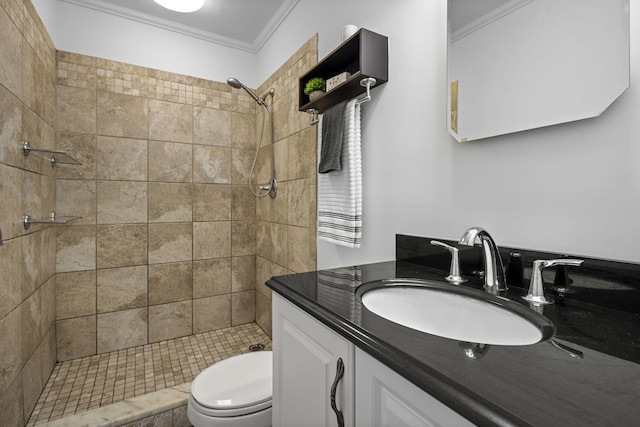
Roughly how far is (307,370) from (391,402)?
304 millimetres

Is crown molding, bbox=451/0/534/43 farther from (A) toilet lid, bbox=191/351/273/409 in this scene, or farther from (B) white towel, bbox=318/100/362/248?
(A) toilet lid, bbox=191/351/273/409

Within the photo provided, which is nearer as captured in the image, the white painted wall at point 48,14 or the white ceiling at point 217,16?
the white painted wall at point 48,14

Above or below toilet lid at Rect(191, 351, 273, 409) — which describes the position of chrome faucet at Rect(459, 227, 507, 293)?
above

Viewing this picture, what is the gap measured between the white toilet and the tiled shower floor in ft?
1.76

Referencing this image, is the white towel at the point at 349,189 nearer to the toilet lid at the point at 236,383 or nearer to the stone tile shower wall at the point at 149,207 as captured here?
the toilet lid at the point at 236,383

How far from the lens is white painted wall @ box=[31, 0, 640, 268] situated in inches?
28.4

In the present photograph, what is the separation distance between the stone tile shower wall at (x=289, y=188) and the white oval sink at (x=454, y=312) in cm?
101

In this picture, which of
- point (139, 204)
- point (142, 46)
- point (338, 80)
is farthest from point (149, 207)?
point (338, 80)

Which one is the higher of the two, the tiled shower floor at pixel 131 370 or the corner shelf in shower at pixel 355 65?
the corner shelf in shower at pixel 355 65

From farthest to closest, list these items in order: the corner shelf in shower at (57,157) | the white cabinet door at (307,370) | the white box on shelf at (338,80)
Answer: the corner shelf in shower at (57,157)
the white box on shelf at (338,80)
the white cabinet door at (307,370)

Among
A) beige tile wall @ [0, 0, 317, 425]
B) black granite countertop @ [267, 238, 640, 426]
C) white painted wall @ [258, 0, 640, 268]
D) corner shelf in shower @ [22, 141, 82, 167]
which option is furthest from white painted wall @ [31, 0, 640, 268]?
corner shelf in shower @ [22, 141, 82, 167]

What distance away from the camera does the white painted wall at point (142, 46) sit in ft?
6.75

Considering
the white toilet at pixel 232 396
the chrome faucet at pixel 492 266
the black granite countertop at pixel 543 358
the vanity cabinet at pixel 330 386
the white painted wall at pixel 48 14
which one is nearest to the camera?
the black granite countertop at pixel 543 358

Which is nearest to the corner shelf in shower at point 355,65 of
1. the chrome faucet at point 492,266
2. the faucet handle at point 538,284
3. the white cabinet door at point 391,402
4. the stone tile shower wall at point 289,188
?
the stone tile shower wall at point 289,188
